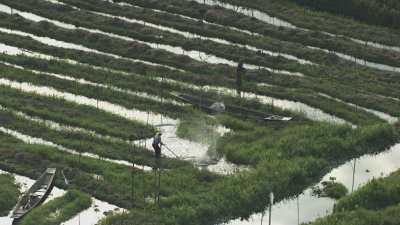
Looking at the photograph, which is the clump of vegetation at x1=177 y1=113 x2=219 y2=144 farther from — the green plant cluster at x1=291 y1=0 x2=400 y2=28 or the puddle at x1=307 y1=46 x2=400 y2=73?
the green plant cluster at x1=291 y1=0 x2=400 y2=28

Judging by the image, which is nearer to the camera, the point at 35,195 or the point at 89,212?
the point at 89,212

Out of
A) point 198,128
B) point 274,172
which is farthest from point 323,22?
point 274,172

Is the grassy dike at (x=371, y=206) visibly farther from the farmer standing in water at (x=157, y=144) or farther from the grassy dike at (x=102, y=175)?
the farmer standing in water at (x=157, y=144)

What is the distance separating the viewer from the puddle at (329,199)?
1085 inches

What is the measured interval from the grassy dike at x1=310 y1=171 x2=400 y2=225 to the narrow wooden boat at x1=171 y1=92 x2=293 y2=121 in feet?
21.1

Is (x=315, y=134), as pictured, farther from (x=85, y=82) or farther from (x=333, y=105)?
(x=85, y=82)

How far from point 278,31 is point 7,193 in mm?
19403

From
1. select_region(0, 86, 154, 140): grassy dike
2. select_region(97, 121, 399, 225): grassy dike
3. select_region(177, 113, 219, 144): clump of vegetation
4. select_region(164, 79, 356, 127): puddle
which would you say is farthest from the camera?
select_region(164, 79, 356, 127): puddle

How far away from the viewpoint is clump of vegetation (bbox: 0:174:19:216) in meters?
27.6

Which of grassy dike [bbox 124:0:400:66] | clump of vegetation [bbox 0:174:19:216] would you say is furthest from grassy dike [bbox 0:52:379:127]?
clump of vegetation [bbox 0:174:19:216]

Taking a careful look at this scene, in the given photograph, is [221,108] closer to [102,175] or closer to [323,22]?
[102,175]

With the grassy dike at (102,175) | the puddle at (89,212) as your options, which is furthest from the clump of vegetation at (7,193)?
the grassy dike at (102,175)

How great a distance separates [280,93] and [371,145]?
5.62m

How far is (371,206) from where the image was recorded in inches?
1072
